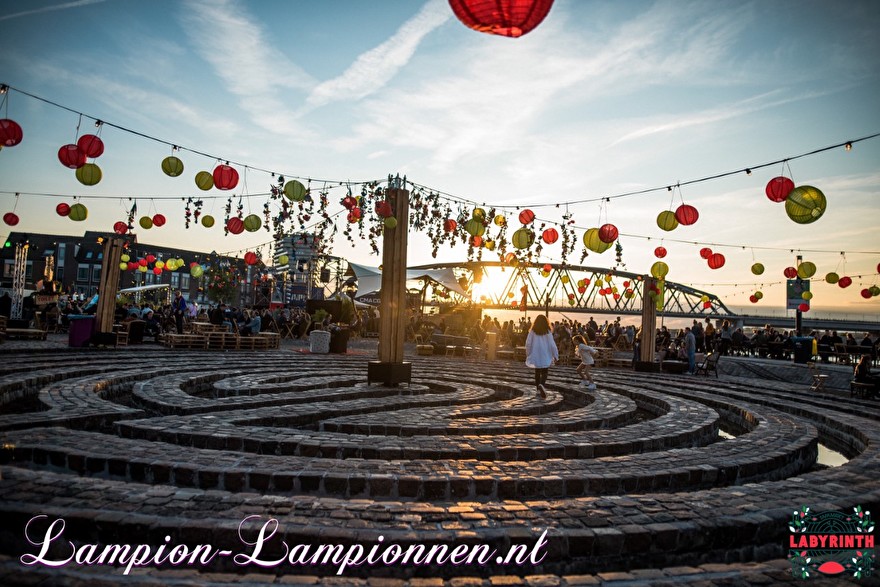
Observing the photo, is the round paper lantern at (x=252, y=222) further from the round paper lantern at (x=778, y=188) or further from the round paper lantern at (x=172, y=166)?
the round paper lantern at (x=778, y=188)

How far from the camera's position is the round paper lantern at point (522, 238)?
1187 cm

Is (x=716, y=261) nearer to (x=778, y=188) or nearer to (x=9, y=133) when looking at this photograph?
(x=778, y=188)

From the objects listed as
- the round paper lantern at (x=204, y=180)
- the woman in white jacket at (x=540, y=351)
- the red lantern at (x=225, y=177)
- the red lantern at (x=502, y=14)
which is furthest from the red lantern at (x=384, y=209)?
the red lantern at (x=502, y=14)

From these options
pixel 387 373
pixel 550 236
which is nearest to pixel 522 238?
pixel 550 236

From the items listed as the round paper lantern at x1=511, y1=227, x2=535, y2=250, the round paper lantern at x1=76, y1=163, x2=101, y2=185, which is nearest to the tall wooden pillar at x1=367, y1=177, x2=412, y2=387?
the round paper lantern at x1=511, y1=227, x2=535, y2=250

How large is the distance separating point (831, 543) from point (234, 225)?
39.4ft

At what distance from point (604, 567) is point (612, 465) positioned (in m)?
1.84

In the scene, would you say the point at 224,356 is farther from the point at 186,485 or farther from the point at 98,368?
the point at 186,485

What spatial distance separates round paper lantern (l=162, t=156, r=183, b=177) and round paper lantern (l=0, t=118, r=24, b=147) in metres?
2.16

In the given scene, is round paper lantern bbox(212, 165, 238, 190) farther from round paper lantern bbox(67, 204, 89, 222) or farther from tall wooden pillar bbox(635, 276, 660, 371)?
tall wooden pillar bbox(635, 276, 660, 371)

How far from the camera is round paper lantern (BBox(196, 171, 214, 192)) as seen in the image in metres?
9.39

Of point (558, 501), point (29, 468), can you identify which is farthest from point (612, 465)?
point (29, 468)

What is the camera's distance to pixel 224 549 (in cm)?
327

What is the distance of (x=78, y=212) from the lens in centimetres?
1193
